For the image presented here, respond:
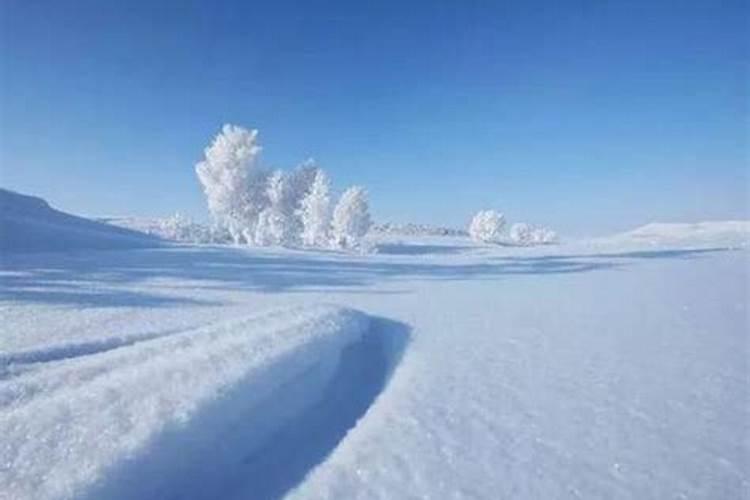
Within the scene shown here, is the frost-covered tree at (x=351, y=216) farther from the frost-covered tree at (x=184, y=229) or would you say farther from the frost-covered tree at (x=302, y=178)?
the frost-covered tree at (x=184, y=229)

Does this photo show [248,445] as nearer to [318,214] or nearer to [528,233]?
[318,214]

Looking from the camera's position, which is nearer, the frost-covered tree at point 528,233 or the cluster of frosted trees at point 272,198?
the cluster of frosted trees at point 272,198

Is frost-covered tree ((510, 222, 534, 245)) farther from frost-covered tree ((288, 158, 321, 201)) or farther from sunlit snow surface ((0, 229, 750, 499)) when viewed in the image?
sunlit snow surface ((0, 229, 750, 499))

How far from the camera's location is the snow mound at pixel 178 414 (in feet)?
17.3

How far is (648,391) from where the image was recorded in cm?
850

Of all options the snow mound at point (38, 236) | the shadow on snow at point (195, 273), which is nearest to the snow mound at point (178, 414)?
the shadow on snow at point (195, 273)

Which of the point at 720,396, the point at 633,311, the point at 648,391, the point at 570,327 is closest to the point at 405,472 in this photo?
the point at 648,391

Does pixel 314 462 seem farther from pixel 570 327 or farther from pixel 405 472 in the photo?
pixel 570 327

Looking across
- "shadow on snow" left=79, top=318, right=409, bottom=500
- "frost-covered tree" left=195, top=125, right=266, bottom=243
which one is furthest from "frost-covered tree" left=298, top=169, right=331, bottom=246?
"shadow on snow" left=79, top=318, right=409, bottom=500

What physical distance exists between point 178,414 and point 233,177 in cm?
4594

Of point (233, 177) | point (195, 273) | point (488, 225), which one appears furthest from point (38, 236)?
point (488, 225)

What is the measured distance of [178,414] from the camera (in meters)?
6.31

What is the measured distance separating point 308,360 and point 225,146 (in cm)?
4437

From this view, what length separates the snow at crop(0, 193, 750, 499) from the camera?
5.70 m
